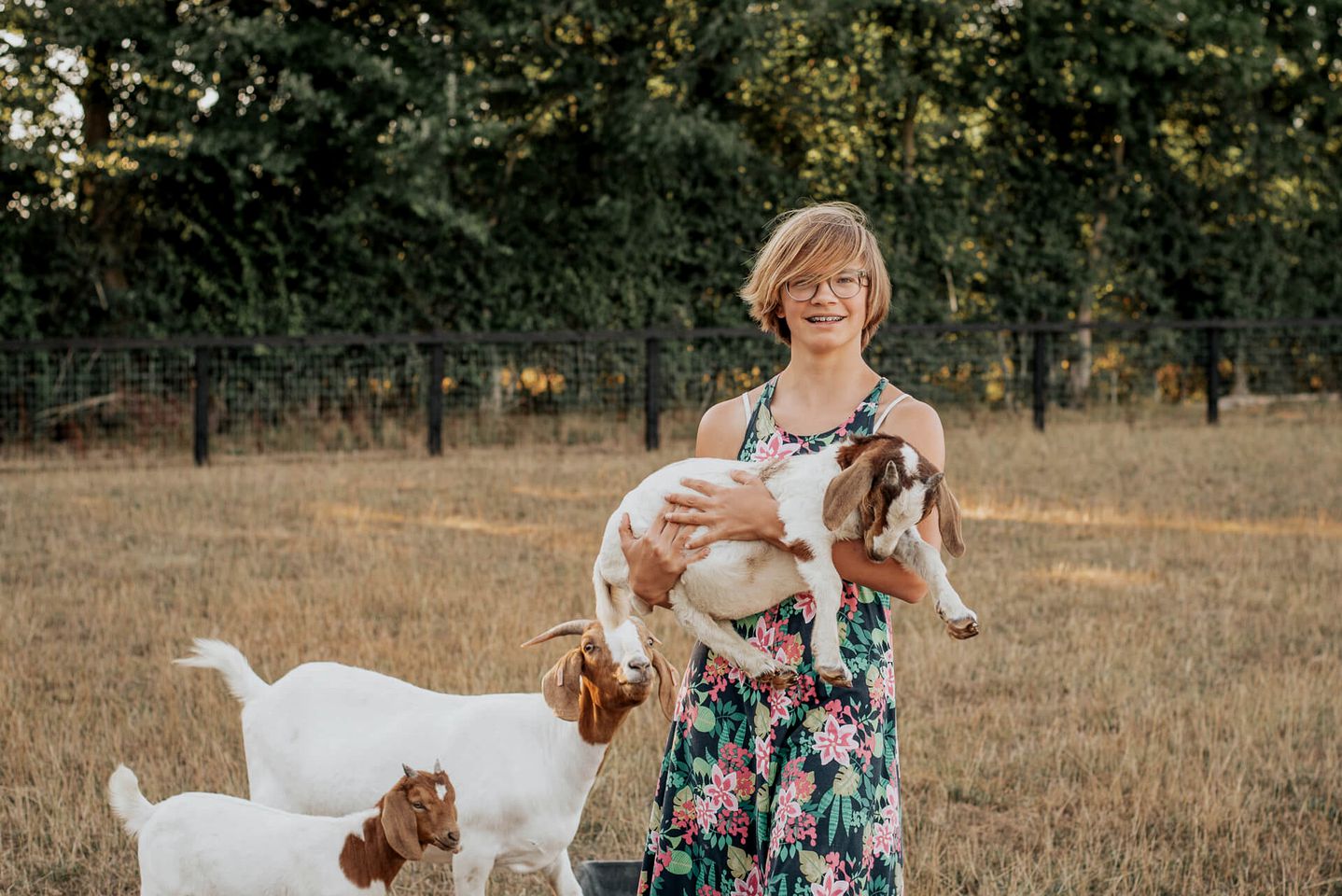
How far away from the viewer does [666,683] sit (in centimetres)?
335

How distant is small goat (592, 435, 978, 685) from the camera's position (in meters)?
2.55

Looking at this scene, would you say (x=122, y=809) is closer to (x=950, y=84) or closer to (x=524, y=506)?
(x=524, y=506)

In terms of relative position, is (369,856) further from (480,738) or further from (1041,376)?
(1041,376)

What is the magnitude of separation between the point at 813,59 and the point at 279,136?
7489 mm

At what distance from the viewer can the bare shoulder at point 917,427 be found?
2.99 metres

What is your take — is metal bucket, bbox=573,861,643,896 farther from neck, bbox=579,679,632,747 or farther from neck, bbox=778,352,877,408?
neck, bbox=778,352,877,408

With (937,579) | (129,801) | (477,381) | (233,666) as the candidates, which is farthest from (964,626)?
(477,381)

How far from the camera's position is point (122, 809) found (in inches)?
126

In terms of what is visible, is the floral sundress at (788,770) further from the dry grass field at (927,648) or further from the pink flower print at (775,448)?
the dry grass field at (927,648)

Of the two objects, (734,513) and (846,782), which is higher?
(734,513)

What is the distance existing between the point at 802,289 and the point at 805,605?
744 millimetres

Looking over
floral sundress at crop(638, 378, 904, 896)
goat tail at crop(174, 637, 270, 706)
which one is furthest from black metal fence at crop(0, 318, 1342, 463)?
floral sundress at crop(638, 378, 904, 896)

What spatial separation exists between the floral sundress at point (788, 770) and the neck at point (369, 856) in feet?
2.08

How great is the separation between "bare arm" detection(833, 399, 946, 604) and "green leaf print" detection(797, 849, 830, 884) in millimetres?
589
